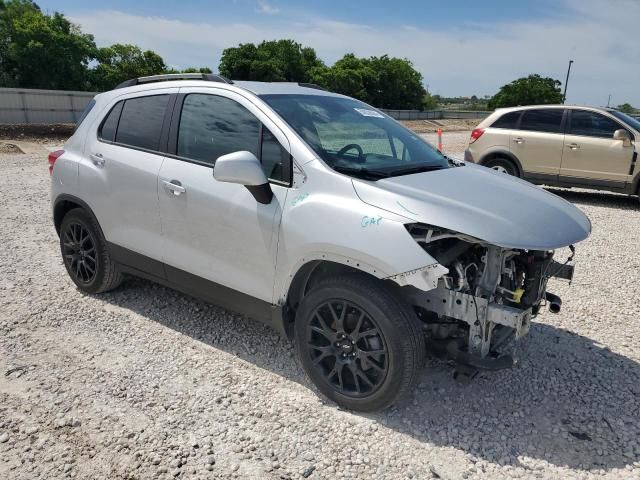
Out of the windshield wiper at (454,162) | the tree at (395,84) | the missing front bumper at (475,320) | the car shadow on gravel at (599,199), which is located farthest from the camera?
the tree at (395,84)

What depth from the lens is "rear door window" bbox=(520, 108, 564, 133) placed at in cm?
992

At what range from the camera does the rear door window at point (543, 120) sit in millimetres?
9922

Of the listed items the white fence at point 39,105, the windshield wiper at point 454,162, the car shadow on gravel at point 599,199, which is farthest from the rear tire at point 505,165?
the white fence at point 39,105

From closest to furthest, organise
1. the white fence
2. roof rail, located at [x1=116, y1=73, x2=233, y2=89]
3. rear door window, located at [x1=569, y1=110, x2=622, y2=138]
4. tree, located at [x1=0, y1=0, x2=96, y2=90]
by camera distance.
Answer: roof rail, located at [x1=116, y1=73, x2=233, y2=89]
rear door window, located at [x1=569, y1=110, x2=622, y2=138]
the white fence
tree, located at [x1=0, y1=0, x2=96, y2=90]

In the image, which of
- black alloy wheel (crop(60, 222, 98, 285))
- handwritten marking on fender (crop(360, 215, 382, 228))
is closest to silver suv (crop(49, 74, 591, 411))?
handwritten marking on fender (crop(360, 215, 382, 228))

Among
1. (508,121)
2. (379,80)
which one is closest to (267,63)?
(379,80)

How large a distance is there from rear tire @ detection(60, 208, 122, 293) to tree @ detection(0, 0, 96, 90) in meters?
40.1

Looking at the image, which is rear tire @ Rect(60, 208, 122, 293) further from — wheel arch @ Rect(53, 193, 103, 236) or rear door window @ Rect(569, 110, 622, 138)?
rear door window @ Rect(569, 110, 622, 138)

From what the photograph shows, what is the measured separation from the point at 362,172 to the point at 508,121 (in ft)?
27.3

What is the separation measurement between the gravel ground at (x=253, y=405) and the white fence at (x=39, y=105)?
68.8 feet

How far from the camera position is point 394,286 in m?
3.07

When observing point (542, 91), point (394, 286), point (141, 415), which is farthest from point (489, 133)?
point (542, 91)

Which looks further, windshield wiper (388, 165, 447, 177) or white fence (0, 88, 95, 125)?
white fence (0, 88, 95, 125)

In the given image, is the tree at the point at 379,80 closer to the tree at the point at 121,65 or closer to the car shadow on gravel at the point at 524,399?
the tree at the point at 121,65
